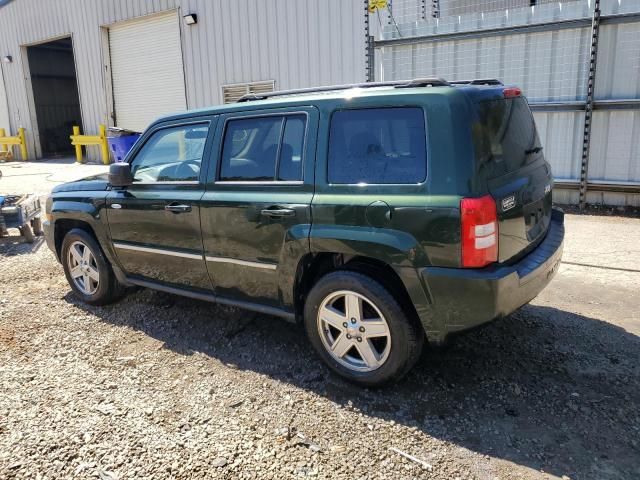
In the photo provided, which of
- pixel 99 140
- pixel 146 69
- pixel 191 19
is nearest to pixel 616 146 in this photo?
pixel 191 19

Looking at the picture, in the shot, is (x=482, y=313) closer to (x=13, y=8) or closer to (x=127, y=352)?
(x=127, y=352)

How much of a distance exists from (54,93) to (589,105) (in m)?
22.9

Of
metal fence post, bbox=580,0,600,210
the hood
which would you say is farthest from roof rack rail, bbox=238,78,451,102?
metal fence post, bbox=580,0,600,210

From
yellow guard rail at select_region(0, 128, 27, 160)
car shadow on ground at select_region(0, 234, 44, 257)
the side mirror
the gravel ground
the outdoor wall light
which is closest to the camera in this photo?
the gravel ground

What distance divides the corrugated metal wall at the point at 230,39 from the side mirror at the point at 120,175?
7383 mm

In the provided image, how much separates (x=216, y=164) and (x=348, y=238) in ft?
4.27

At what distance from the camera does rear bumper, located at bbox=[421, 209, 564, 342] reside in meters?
2.88

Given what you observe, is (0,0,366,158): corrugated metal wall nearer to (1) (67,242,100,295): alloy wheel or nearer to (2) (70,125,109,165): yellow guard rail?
(2) (70,125,109,165): yellow guard rail

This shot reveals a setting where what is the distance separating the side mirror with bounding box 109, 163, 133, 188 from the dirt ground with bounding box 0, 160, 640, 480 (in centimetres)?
122

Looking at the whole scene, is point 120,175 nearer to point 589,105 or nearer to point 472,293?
point 472,293

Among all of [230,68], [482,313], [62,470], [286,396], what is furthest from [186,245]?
[230,68]

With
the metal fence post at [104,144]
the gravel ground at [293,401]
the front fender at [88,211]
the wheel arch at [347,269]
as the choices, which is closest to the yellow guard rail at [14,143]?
the metal fence post at [104,144]

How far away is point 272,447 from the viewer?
288cm

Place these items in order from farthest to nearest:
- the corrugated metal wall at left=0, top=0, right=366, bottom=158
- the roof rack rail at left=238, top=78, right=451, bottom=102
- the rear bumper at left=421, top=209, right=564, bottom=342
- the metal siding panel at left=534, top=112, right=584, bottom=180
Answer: the corrugated metal wall at left=0, top=0, right=366, bottom=158
the metal siding panel at left=534, top=112, right=584, bottom=180
the roof rack rail at left=238, top=78, right=451, bottom=102
the rear bumper at left=421, top=209, right=564, bottom=342
